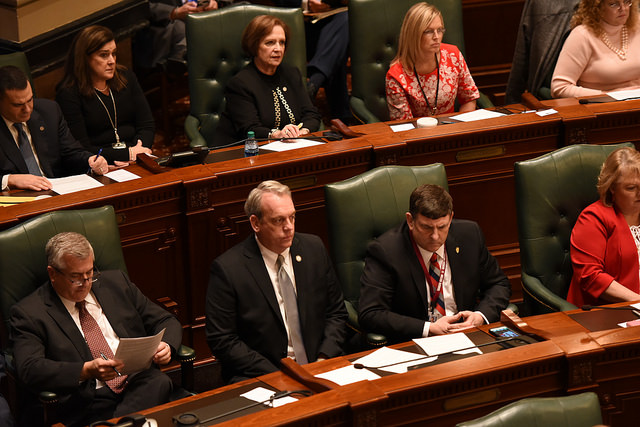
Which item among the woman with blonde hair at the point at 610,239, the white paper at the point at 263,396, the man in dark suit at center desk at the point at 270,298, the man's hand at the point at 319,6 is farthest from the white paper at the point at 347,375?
the man's hand at the point at 319,6

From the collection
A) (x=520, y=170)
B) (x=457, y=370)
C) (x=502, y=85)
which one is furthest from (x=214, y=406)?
(x=502, y=85)

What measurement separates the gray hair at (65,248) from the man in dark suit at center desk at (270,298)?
1.44ft

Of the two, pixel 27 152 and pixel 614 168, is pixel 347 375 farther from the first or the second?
pixel 27 152

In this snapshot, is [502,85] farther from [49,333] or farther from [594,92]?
[49,333]

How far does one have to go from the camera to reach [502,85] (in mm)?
5957

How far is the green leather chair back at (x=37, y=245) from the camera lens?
3.02 metres

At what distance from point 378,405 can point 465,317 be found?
0.83 meters

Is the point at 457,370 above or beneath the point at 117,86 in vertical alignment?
beneath

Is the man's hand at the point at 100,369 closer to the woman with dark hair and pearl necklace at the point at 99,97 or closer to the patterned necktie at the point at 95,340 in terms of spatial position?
the patterned necktie at the point at 95,340

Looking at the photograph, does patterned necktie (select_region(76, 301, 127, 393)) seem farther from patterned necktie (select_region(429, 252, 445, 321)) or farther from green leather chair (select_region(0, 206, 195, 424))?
patterned necktie (select_region(429, 252, 445, 321))

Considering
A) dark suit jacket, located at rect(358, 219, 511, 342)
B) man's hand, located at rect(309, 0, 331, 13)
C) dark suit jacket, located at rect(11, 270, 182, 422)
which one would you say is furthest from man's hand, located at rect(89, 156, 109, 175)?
man's hand, located at rect(309, 0, 331, 13)

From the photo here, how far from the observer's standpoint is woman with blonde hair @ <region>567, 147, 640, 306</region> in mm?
3379

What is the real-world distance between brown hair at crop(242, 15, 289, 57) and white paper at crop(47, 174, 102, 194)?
3.79 feet

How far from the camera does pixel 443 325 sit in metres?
3.16
